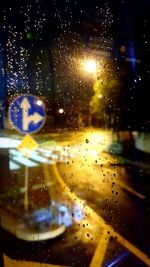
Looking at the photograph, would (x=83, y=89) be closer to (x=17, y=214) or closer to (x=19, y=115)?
(x=19, y=115)

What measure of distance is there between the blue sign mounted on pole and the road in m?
0.24

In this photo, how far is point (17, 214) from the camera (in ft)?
16.5

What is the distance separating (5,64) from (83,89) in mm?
666

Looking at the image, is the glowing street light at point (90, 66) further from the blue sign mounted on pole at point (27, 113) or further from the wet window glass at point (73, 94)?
the blue sign mounted on pole at point (27, 113)

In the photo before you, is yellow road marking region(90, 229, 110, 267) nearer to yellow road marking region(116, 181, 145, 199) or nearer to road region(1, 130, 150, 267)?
road region(1, 130, 150, 267)

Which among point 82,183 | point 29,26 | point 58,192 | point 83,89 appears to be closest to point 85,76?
point 83,89

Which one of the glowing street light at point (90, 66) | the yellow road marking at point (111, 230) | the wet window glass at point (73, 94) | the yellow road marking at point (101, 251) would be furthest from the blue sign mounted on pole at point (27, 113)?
the yellow road marking at point (111, 230)

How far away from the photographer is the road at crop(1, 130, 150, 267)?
3404 millimetres

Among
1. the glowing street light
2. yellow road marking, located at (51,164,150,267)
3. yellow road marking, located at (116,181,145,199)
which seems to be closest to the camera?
the glowing street light

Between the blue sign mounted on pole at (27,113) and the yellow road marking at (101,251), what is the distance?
1579 millimetres

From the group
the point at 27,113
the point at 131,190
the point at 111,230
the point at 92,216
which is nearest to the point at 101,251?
the point at 111,230

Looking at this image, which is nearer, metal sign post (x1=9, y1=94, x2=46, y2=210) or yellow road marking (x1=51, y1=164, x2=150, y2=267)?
metal sign post (x1=9, y1=94, x2=46, y2=210)

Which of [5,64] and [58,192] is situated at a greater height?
[5,64]

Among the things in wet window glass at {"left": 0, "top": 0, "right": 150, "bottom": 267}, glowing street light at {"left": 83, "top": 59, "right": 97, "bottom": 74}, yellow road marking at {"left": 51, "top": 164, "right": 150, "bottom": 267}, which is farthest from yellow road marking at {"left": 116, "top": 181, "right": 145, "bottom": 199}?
glowing street light at {"left": 83, "top": 59, "right": 97, "bottom": 74}
